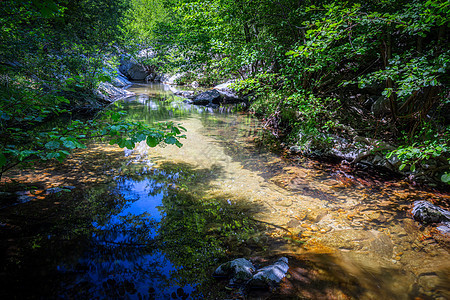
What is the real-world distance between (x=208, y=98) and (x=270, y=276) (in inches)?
662

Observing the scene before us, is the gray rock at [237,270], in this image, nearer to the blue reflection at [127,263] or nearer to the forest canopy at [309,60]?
the blue reflection at [127,263]

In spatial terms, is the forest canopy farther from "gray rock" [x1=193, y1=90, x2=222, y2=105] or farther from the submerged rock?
"gray rock" [x1=193, y1=90, x2=222, y2=105]

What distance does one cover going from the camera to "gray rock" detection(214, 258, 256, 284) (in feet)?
7.37

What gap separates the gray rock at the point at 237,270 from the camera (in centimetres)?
225

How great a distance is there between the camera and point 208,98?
17.8 metres

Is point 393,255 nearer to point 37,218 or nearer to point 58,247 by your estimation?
point 58,247

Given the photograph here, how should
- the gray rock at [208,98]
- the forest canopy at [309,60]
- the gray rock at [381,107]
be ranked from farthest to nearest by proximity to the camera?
1. the gray rock at [208,98]
2. the gray rock at [381,107]
3. the forest canopy at [309,60]

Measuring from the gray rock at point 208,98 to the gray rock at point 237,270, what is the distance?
1628 centimetres

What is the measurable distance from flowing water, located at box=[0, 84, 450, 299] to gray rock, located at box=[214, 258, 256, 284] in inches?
4.7

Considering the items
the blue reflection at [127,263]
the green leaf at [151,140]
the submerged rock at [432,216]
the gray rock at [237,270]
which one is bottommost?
the blue reflection at [127,263]

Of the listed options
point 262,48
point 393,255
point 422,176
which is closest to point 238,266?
point 393,255

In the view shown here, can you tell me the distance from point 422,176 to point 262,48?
6.55 metres

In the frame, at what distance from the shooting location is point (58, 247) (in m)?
2.65

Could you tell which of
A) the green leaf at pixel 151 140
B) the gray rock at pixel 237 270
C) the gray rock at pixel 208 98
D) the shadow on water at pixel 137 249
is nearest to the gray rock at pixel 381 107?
the shadow on water at pixel 137 249
